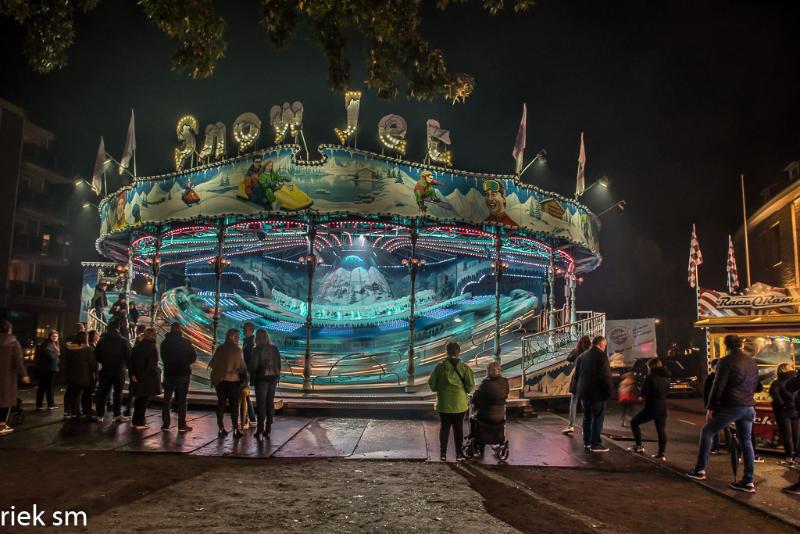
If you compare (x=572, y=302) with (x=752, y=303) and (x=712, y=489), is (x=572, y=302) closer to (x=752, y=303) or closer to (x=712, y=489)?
(x=752, y=303)

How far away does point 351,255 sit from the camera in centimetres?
2300

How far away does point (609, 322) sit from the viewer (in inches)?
977

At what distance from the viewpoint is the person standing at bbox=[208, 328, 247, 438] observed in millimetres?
9570

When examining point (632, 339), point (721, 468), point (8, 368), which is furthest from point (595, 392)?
point (632, 339)

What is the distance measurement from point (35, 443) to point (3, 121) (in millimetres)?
30172

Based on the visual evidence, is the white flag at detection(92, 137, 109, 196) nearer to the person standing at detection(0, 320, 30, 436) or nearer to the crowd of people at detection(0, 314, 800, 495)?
the crowd of people at detection(0, 314, 800, 495)

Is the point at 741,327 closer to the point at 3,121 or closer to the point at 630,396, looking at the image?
the point at 630,396

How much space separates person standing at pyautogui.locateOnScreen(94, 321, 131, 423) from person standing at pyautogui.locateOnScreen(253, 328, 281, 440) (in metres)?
2.86

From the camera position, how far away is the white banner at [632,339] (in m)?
23.9

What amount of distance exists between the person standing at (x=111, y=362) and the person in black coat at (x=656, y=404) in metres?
9.18

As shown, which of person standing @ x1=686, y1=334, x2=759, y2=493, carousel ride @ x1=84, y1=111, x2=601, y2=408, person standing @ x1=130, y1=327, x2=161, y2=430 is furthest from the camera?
carousel ride @ x1=84, y1=111, x2=601, y2=408

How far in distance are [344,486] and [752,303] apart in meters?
8.98

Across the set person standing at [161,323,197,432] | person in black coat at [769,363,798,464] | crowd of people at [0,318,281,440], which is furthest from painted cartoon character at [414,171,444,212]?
person in black coat at [769,363,798,464]

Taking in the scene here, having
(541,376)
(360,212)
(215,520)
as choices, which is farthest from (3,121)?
(215,520)
